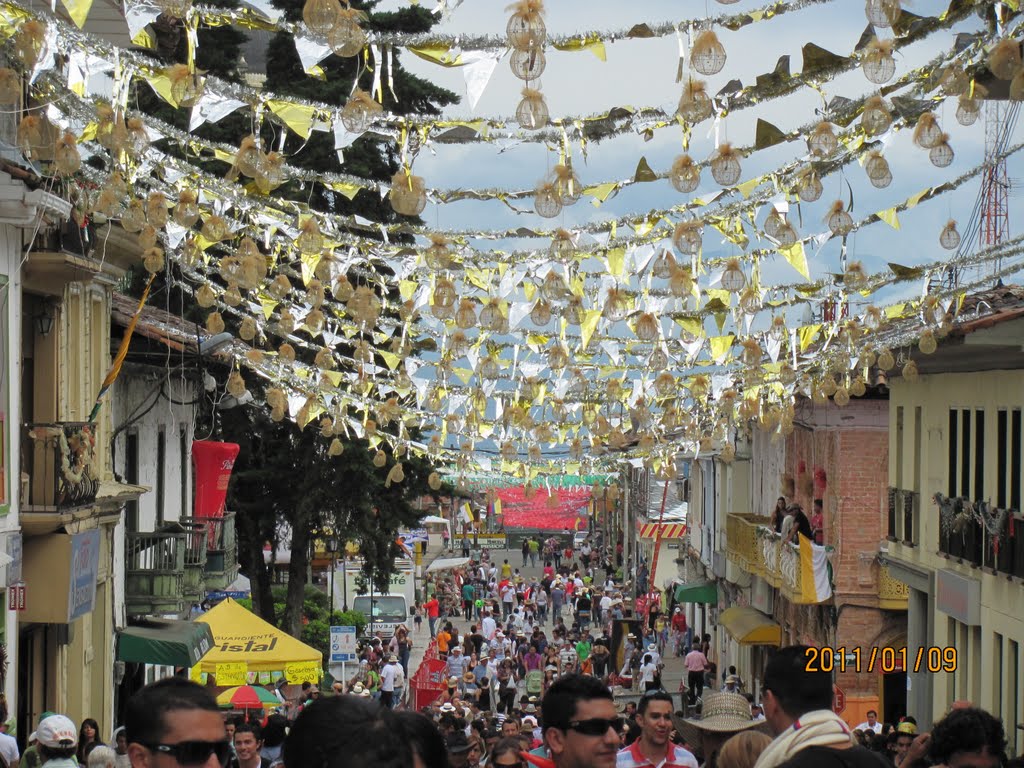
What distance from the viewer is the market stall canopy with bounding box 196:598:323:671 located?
75.8 feet

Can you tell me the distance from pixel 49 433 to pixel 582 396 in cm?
603

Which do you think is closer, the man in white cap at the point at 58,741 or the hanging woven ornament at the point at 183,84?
the hanging woven ornament at the point at 183,84

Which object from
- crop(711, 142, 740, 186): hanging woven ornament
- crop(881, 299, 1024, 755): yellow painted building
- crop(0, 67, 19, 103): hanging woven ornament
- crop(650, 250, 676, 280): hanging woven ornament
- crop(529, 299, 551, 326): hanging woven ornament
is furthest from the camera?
crop(881, 299, 1024, 755): yellow painted building

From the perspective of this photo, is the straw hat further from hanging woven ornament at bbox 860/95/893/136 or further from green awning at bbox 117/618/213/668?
green awning at bbox 117/618/213/668

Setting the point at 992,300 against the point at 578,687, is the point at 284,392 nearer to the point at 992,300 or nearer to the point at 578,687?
the point at 992,300

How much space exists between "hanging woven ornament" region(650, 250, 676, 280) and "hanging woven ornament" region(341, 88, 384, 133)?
3.46m

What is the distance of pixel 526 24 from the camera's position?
7.40 metres

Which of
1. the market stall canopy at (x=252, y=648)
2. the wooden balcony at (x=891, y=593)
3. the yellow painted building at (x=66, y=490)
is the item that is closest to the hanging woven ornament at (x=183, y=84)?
the yellow painted building at (x=66, y=490)

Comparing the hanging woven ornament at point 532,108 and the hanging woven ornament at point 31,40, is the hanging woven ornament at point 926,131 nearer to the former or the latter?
the hanging woven ornament at point 532,108

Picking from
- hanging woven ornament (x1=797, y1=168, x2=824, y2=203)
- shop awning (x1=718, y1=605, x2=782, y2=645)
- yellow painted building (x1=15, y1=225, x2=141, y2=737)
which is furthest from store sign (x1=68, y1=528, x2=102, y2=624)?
shop awning (x1=718, y1=605, x2=782, y2=645)

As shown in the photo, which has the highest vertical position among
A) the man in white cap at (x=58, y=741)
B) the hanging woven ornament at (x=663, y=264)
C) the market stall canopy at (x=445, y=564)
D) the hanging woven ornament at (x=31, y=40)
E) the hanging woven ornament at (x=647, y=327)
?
the hanging woven ornament at (x=31, y=40)

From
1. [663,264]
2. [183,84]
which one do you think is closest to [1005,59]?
[183,84]

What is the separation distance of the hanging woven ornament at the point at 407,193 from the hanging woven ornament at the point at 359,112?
100 centimetres

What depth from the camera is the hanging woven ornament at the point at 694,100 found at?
8008mm
